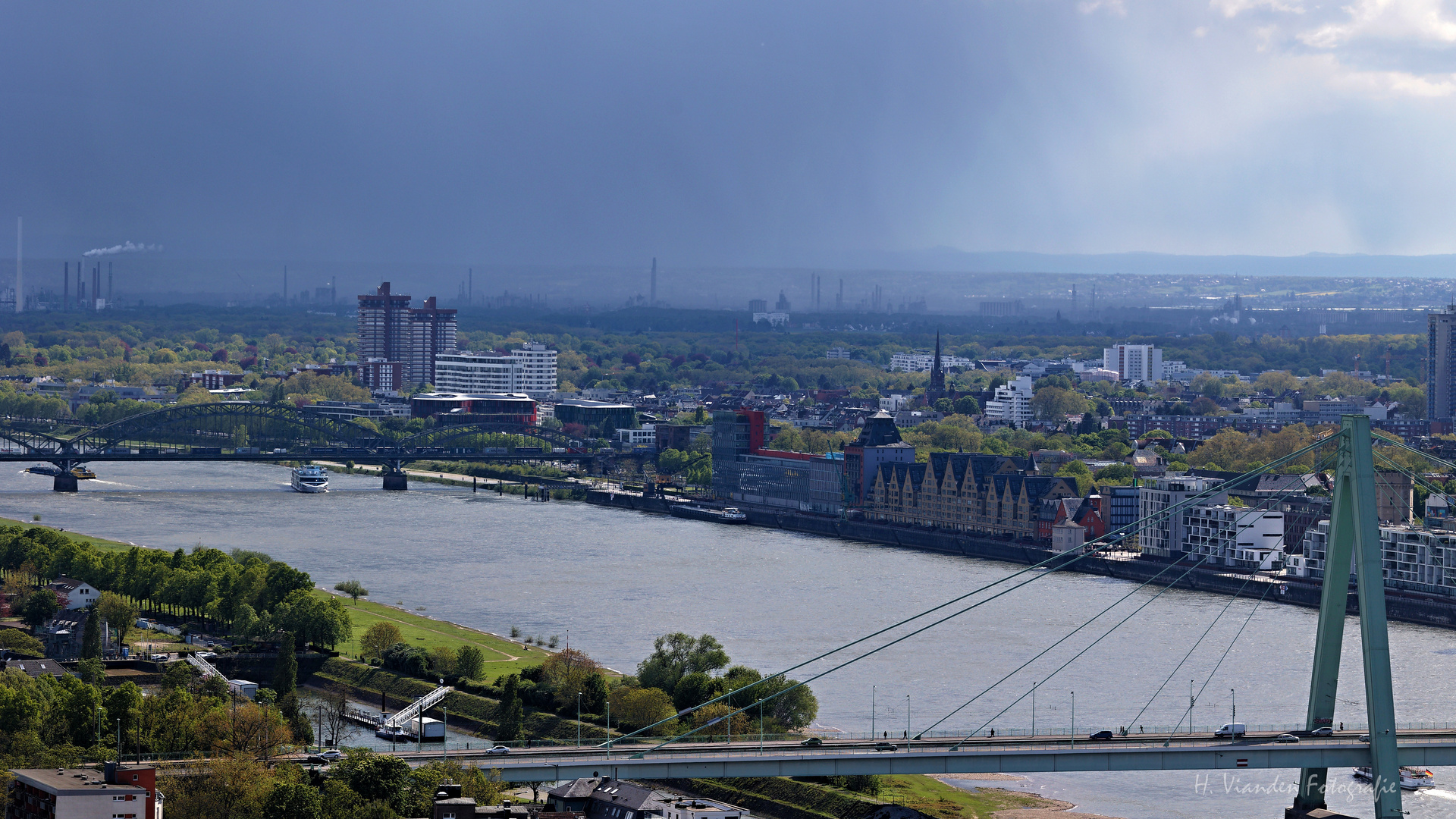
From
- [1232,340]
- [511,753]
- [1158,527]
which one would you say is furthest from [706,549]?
[1232,340]

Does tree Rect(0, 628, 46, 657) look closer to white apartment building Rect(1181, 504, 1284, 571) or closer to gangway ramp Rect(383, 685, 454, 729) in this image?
gangway ramp Rect(383, 685, 454, 729)

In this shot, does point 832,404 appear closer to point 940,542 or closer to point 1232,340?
point 940,542

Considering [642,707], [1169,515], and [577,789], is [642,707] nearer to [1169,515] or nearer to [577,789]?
[577,789]

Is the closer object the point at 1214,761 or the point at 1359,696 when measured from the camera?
the point at 1214,761

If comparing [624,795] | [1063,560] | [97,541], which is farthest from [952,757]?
[97,541]

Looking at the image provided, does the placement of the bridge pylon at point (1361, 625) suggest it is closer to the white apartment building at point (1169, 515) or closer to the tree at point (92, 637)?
the tree at point (92, 637)

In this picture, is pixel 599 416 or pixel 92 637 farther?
pixel 599 416

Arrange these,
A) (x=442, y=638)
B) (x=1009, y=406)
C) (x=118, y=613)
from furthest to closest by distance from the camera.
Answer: (x=1009, y=406) → (x=442, y=638) → (x=118, y=613)

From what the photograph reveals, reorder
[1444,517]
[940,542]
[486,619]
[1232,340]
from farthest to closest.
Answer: [1232,340] → [940,542] → [1444,517] → [486,619]
